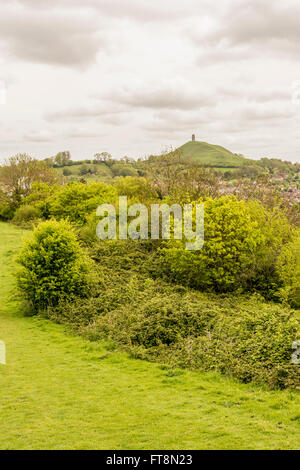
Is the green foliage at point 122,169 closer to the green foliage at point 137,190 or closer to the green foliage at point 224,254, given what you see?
the green foliage at point 137,190

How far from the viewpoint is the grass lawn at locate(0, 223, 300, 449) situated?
10672 millimetres

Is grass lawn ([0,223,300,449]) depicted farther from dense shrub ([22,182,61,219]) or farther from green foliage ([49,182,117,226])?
dense shrub ([22,182,61,219])

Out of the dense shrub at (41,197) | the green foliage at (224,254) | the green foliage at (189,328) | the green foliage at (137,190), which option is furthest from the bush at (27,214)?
the green foliage at (224,254)

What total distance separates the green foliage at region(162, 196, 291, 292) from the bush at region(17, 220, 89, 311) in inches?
347

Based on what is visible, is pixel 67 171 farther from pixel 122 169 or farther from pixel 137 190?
pixel 137 190

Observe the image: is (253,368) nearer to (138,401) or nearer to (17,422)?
(138,401)

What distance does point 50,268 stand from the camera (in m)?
27.9

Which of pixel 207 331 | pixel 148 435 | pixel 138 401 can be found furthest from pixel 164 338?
pixel 148 435

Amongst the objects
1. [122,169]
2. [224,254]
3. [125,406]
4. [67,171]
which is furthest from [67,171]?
[125,406]

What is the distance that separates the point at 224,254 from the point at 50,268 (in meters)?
14.0

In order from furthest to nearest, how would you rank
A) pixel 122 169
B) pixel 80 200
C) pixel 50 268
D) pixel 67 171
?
pixel 67 171
pixel 122 169
pixel 80 200
pixel 50 268

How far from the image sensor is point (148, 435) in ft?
35.9

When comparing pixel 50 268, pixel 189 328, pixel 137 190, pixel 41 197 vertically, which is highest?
pixel 137 190

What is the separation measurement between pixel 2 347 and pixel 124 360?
6.56m
